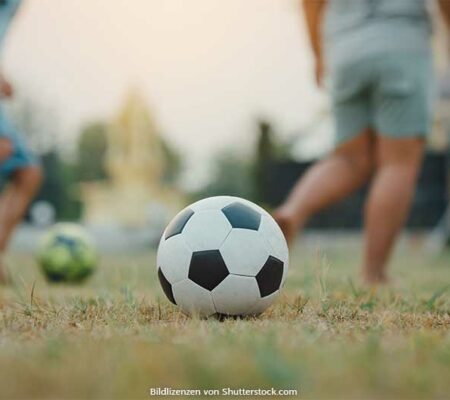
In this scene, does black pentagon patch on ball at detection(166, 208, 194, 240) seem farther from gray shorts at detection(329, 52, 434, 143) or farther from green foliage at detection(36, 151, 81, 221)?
green foliage at detection(36, 151, 81, 221)

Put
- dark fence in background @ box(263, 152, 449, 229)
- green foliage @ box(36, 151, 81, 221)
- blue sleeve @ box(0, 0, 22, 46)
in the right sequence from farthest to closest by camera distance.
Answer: green foliage @ box(36, 151, 81, 221)
dark fence in background @ box(263, 152, 449, 229)
blue sleeve @ box(0, 0, 22, 46)

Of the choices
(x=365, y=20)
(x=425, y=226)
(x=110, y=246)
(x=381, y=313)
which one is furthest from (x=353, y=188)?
(x=110, y=246)

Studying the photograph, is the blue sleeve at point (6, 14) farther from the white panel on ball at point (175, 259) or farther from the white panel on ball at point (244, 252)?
the white panel on ball at point (244, 252)

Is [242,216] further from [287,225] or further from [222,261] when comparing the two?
[287,225]

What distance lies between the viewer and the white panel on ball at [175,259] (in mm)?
2139

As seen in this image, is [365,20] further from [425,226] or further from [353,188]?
[425,226]

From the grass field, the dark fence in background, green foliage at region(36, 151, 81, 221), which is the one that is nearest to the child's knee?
the grass field

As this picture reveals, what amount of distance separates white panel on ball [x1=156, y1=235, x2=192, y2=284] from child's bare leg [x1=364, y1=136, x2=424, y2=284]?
6.57 feet

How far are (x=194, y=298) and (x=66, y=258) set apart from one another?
2.86m

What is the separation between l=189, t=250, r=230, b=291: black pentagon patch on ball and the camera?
208cm

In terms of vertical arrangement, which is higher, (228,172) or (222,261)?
(222,261)

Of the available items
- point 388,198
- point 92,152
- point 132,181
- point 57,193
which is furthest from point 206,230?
point 92,152

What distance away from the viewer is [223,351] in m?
1.42

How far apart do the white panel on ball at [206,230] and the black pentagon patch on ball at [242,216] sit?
0.06ft
